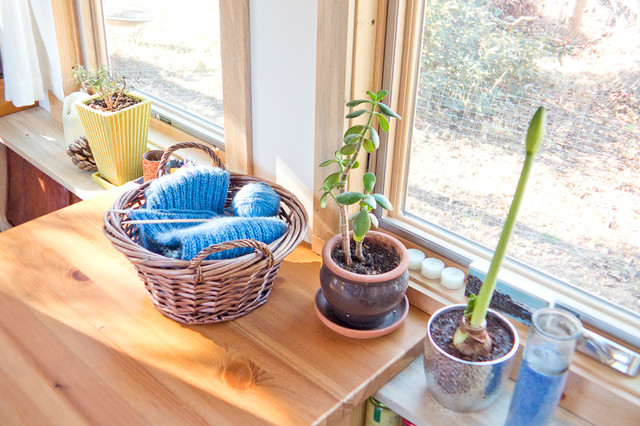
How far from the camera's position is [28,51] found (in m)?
1.84

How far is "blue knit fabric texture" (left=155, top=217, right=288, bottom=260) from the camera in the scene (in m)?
1.02

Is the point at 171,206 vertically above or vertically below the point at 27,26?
below

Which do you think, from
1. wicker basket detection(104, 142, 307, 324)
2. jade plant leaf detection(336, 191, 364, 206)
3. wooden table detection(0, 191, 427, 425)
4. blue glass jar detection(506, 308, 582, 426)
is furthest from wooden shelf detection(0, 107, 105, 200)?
blue glass jar detection(506, 308, 582, 426)

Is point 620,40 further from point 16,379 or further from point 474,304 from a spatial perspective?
point 16,379

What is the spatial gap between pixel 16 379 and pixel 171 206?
0.39 m

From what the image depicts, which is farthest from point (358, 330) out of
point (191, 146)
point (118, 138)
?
point (118, 138)

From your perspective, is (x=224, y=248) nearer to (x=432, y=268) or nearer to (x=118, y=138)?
(x=432, y=268)

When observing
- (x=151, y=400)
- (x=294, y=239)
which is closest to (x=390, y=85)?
(x=294, y=239)

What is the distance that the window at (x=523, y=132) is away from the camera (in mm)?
871

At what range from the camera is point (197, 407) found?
2.98 feet

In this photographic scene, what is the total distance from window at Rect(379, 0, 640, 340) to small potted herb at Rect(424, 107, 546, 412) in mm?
176

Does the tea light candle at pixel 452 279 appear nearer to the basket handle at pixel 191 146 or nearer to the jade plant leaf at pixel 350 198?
the jade plant leaf at pixel 350 198

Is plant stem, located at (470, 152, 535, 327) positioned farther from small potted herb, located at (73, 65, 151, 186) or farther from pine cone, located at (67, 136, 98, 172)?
pine cone, located at (67, 136, 98, 172)

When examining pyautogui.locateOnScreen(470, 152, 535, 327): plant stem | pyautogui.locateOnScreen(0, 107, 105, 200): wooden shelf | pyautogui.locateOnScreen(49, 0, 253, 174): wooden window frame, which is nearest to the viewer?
pyautogui.locateOnScreen(470, 152, 535, 327): plant stem
